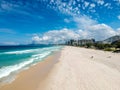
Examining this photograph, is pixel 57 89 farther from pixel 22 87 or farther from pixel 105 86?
pixel 105 86

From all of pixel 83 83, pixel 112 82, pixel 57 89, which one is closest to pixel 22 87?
pixel 57 89

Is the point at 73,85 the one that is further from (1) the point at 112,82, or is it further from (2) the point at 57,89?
(1) the point at 112,82

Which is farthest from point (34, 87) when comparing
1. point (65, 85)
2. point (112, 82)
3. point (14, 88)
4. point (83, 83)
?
point (112, 82)

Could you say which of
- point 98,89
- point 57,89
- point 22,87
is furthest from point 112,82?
point 22,87

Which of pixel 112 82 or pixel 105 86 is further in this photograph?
pixel 112 82

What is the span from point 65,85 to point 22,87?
306 centimetres

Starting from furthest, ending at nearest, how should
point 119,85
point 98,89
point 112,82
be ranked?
point 112,82, point 119,85, point 98,89

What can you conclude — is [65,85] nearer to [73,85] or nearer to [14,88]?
[73,85]

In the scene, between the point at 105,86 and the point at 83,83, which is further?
the point at 83,83

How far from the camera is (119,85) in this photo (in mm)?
10531

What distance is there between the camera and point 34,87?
10719 mm

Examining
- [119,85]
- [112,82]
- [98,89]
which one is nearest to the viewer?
[98,89]

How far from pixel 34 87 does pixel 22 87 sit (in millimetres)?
858

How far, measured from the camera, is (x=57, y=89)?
9.93 metres
